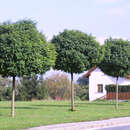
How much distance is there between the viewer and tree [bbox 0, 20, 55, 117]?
17547 mm

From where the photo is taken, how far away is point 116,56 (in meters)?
27.2

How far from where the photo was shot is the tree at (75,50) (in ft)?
73.4

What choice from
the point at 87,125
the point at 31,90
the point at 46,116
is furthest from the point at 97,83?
the point at 87,125

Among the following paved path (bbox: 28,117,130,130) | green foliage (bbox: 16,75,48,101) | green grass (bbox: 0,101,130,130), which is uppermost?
green foliage (bbox: 16,75,48,101)

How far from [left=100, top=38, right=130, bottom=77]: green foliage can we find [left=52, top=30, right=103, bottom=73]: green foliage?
4263 mm

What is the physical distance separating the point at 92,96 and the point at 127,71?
30.5m

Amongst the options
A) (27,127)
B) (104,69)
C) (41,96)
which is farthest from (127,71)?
(41,96)

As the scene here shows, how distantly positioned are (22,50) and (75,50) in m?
5.42

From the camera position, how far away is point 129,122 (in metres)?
17.5

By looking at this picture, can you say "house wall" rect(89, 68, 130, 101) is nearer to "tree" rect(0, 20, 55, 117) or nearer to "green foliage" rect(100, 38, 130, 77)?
"green foliage" rect(100, 38, 130, 77)

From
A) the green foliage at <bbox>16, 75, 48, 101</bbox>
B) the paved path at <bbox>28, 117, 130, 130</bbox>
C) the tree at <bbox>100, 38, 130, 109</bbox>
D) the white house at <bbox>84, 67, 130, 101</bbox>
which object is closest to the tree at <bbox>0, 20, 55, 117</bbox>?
the paved path at <bbox>28, 117, 130, 130</bbox>

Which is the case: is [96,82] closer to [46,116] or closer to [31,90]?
[31,90]

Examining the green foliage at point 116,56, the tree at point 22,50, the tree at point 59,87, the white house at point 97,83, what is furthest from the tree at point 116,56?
the tree at point 59,87

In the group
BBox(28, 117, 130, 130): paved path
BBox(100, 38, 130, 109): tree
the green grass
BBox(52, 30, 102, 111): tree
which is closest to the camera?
BBox(28, 117, 130, 130): paved path
